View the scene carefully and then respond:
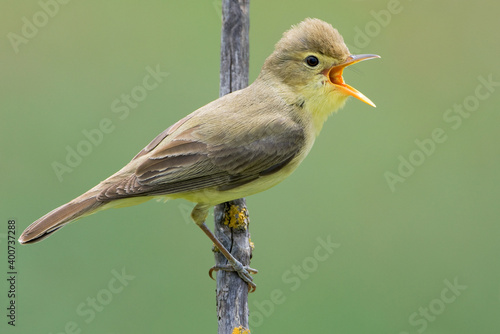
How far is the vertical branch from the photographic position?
16.1 ft

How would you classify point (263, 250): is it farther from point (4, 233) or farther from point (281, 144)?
point (4, 233)

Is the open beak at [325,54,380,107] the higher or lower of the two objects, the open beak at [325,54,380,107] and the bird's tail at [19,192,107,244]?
the lower

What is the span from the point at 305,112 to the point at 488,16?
4381 millimetres

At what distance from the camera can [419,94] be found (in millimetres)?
7742

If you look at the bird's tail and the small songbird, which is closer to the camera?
the bird's tail

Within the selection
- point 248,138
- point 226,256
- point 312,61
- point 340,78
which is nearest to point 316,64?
point 312,61

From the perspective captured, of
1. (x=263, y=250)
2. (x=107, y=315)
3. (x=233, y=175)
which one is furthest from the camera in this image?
(x=263, y=250)

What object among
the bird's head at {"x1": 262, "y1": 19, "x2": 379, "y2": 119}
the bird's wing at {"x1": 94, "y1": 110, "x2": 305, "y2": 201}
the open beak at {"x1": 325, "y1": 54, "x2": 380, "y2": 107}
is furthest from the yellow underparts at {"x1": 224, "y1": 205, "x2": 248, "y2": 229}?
the open beak at {"x1": 325, "y1": 54, "x2": 380, "y2": 107}

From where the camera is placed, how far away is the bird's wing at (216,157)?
4867mm

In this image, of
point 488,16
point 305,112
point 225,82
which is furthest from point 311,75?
point 488,16

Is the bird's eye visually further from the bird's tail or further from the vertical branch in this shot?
the bird's tail

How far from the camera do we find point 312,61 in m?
5.02

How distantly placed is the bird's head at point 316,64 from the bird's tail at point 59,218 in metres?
1.74

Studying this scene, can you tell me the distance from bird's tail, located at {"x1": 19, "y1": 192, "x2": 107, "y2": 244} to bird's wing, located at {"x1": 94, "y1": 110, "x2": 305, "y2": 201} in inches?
6.7
